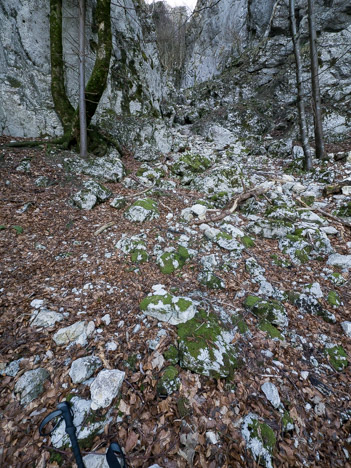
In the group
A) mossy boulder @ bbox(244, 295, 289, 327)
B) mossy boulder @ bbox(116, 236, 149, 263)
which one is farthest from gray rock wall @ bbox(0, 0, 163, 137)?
mossy boulder @ bbox(244, 295, 289, 327)

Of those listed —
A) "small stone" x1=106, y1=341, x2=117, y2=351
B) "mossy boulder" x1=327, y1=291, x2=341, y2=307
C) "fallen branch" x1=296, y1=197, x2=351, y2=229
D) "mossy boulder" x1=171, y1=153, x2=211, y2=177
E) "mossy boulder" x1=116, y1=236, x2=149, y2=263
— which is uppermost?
"mossy boulder" x1=171, y1=153, x2=211, y2=177

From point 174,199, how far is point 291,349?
516 centimetres

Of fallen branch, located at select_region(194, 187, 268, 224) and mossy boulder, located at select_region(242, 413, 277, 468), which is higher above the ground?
fallen branch, located at select_region(194, 187, 268, 224)

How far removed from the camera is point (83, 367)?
85.7 inches

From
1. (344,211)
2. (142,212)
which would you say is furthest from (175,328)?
(344,211)

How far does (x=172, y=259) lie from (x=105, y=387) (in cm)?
231

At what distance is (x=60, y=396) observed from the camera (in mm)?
1996

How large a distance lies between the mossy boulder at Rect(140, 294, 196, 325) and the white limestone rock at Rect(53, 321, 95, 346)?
2.56 feet

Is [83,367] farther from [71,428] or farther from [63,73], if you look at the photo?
[63,73]

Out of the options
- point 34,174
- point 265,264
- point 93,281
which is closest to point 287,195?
point 265,264

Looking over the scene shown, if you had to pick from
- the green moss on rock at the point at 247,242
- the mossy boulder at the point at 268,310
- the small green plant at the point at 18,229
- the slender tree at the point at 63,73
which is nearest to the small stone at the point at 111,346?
the mossy boulder at the point at 268,310

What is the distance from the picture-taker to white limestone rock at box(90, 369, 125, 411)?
6.28 feet

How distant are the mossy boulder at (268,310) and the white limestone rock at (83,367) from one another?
7.61ft

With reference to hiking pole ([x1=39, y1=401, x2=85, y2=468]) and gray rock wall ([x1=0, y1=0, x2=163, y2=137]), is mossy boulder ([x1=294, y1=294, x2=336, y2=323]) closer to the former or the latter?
hiking pole ([x1=39, y1=401, x2=85, y2=468])
